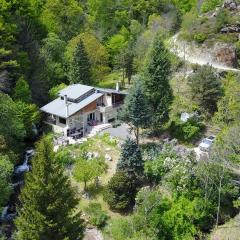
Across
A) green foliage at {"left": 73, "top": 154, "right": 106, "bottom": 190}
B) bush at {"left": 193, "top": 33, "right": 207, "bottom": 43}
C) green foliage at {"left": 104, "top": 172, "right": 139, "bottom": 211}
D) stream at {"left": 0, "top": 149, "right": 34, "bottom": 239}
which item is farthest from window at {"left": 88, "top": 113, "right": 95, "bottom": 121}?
bush at {"left": 193, "top": 33, "right": 207, "bottom": 43}

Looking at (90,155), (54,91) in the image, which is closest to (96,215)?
(90,155)

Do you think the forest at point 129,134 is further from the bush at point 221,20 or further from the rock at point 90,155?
the rock at point 90,155

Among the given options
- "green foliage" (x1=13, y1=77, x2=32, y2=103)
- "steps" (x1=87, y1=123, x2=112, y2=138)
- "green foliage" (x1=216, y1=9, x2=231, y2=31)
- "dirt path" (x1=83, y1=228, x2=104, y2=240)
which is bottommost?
"dirt path" (x1=83, y1=228, x2=104, y2=240)

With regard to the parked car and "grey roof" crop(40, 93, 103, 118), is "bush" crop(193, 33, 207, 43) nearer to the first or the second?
"grey roof" crop(40, 93, 103, 118)

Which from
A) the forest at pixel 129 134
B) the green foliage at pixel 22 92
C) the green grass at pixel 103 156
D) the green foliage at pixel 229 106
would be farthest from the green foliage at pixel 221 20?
the green foliage at pixel 22 92

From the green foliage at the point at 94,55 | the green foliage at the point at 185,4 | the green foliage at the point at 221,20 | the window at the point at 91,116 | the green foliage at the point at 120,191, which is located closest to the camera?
the green foliage at the point at 120,191
